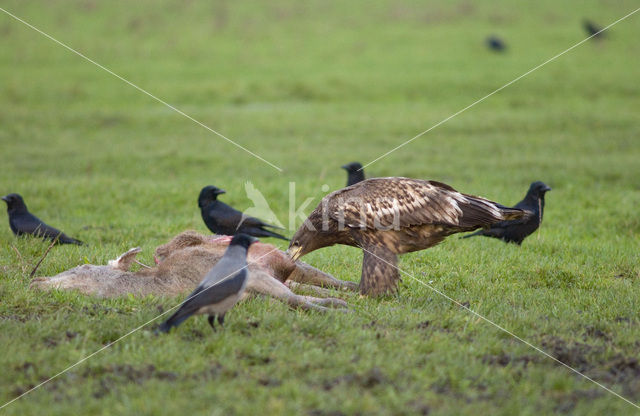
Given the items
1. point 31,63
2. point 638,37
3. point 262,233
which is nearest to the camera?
point 262,233

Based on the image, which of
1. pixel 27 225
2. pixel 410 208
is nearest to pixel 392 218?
pixel 410 208

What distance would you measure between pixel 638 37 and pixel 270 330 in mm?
28959

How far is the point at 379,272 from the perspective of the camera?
6406 millimetres

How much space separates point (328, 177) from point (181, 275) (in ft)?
22.8

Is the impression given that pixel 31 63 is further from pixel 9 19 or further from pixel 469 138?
pixel 469 138

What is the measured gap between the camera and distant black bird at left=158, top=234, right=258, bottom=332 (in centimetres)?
491

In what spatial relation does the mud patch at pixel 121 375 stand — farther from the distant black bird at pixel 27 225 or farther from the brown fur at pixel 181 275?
the distant black bird at pixel 27 225

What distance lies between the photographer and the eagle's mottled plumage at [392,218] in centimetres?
634

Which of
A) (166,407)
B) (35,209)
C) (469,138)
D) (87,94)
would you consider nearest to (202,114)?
(87,94)

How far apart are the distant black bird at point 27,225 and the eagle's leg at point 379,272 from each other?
3.97 metres

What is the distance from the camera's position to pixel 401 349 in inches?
197

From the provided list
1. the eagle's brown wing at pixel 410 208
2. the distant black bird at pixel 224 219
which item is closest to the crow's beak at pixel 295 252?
the eagle's brown wing at pixel 410 208

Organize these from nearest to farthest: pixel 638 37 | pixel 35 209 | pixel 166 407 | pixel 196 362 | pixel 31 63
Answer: pixel 166 407 → pixel 196 362 → pixel 35 209 → pixel 31 63 → pixel 638 37

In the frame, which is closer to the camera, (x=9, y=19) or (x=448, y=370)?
(x=448, y=370)
